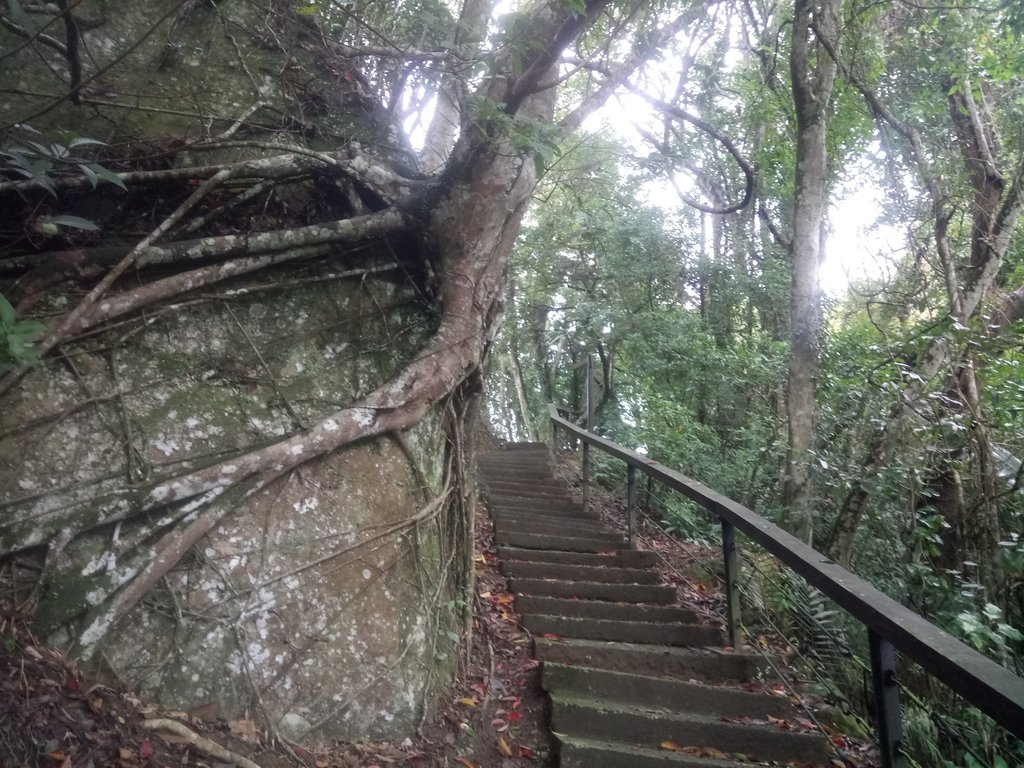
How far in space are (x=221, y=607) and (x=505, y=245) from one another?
2796 millimetres

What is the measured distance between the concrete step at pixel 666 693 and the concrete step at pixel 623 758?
0.43m

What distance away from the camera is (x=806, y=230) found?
7.16m

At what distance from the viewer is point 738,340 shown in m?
13.0

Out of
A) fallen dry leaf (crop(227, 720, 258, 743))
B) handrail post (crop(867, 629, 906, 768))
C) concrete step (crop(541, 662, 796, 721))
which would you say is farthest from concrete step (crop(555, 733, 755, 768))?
fallen dry leaf (crop(227, 720, 258, 743))

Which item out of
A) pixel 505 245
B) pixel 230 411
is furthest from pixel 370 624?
Answer: pixel 505 245

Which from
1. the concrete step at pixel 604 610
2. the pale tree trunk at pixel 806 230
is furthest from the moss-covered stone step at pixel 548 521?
the pale tree trunk at pixel 806 230

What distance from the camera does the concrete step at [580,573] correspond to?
5.46 m

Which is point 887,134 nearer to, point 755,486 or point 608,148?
point 755,486

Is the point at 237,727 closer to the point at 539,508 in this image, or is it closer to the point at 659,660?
the point at 659,660

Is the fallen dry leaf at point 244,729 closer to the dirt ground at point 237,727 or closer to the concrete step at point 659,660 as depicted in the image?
the dirt ground at point 237,727

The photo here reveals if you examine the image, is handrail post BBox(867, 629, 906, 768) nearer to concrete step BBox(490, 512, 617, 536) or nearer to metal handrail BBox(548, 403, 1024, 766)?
metal handrail BBox(548, 403, 1024, 766)

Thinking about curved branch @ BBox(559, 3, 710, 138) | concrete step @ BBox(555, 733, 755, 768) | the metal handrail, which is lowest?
concrete step @ BBox(555, 733, 755, 768)

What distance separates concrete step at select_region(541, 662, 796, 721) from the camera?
12.5 feet

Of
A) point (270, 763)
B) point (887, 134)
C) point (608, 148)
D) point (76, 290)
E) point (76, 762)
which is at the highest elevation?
point (608, 148)
